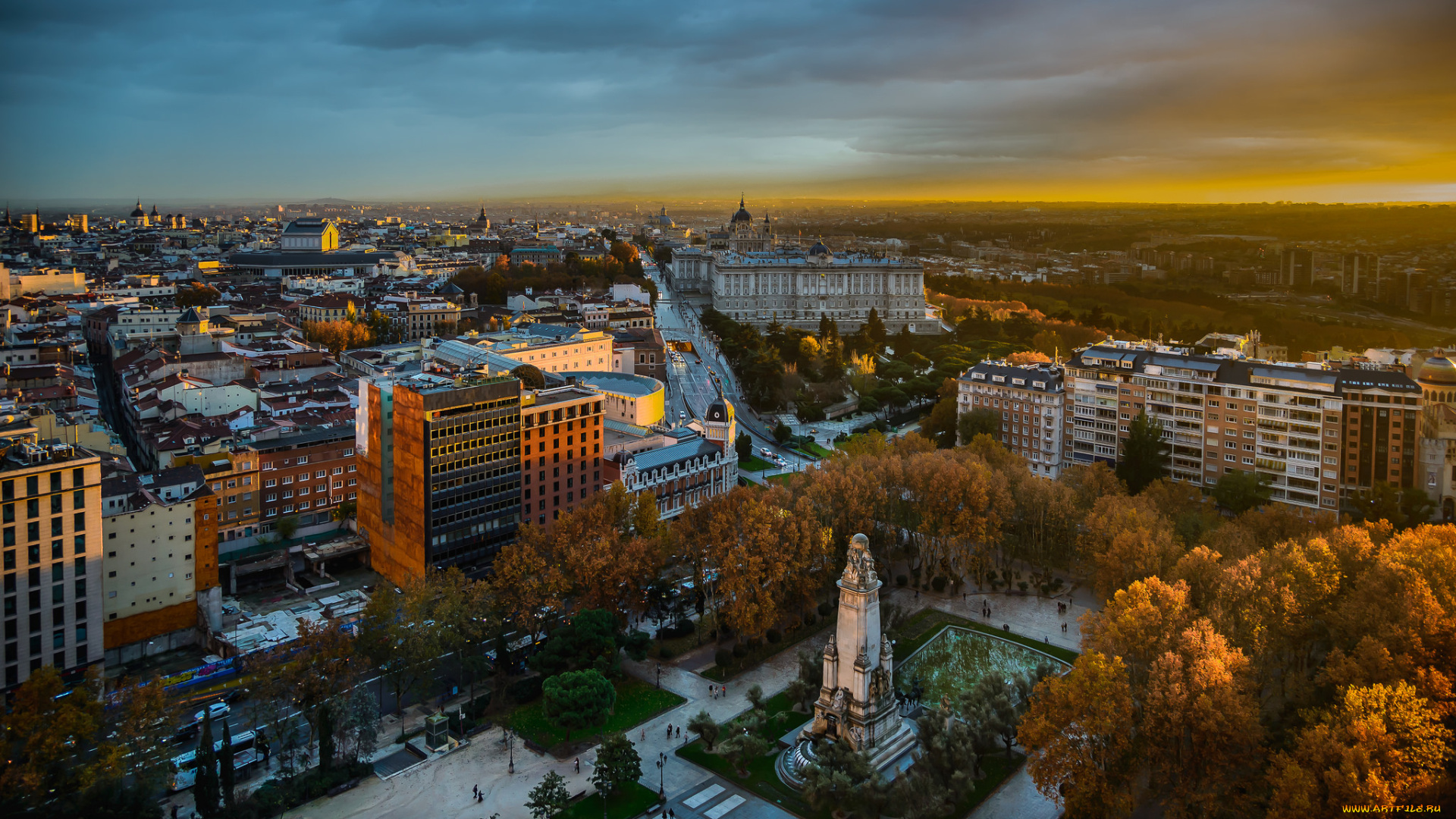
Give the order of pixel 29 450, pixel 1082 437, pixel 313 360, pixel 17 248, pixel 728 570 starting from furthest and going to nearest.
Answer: pixel 17 248 < pixel 313 360 < pixel 1082 437 < pixel 728 570 < pixel 29 450

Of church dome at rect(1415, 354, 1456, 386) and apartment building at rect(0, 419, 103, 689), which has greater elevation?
church dome at rect(1415, 354, 1456, 386)

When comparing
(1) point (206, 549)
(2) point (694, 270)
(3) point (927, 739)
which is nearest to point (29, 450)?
(1) point (206, 549)

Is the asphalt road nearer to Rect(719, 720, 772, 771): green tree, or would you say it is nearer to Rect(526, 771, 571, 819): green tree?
Rect(719, 720, 772, 771): green tree

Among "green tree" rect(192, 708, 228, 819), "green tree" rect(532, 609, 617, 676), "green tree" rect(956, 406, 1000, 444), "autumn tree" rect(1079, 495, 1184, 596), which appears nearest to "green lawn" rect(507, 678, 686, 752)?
"green tree" rect(532, 609, 617, 676)

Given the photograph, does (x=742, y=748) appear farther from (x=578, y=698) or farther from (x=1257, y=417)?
(x=1257, y=417)

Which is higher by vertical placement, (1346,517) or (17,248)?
(17,248)

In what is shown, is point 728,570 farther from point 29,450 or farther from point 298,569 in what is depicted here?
point 29,450

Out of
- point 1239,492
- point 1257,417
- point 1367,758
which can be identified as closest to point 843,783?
point 1367,758
